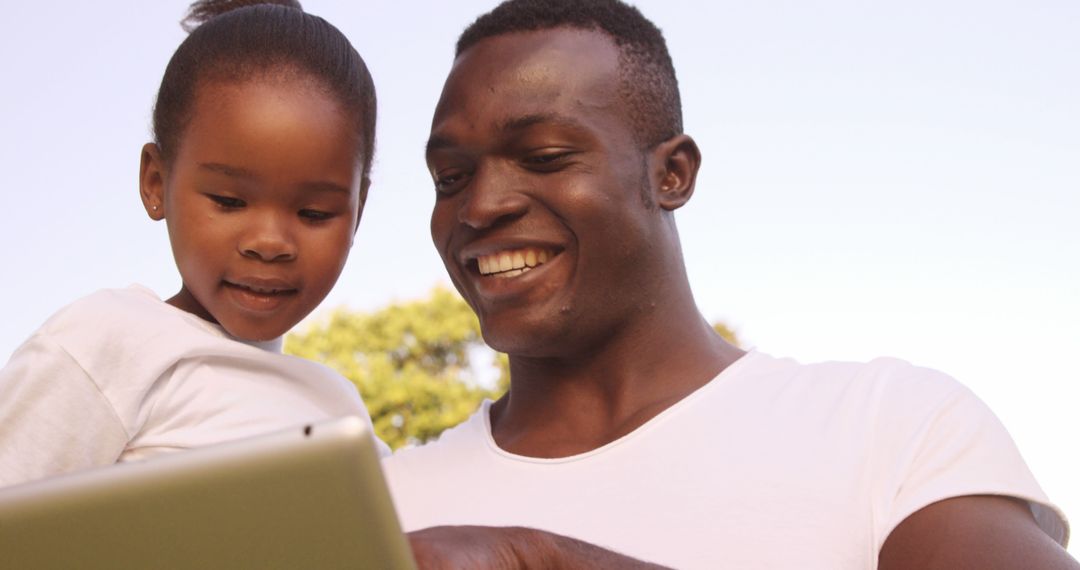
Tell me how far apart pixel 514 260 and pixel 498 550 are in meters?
1.40

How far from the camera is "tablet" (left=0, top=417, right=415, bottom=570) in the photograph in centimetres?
117

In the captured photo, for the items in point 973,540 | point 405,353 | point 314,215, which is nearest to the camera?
point 973,540

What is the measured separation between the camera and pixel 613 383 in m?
3.03

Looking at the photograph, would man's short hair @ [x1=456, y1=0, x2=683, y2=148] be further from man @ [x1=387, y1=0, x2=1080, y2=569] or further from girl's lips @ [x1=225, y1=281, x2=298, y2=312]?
girl's lips @ [x1=225, y1=281, x2=298, y2=312]

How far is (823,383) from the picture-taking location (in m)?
2.79

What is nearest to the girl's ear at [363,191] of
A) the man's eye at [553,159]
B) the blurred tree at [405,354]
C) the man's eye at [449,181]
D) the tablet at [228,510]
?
the man's eye at [449,181]

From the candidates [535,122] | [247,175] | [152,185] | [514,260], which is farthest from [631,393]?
[152,185]

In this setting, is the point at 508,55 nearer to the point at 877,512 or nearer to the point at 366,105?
the point at 366,105

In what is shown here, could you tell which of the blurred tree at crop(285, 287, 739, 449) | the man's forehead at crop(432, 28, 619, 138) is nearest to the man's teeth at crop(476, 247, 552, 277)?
the man's forehead at crop(432, 28, 619, 138)

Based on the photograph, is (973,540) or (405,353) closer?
(973,540)

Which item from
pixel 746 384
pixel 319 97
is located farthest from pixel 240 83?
pixel 746 384

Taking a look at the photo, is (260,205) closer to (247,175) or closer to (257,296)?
(247,175)

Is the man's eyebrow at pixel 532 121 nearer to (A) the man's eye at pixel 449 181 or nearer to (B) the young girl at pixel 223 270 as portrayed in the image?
(A) the man's eye at pixel 449 181

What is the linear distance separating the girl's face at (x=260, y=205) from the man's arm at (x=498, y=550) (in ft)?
3.93
